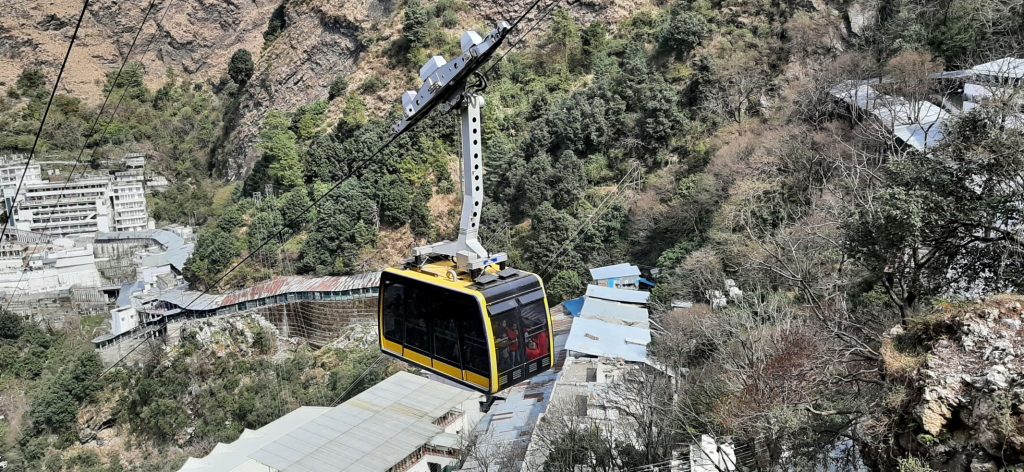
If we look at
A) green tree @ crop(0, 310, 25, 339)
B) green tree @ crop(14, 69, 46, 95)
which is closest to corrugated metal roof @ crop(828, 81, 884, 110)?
green tree @ crop(0, 310, 25, 339)

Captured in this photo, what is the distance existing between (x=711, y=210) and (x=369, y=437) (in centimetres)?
1067

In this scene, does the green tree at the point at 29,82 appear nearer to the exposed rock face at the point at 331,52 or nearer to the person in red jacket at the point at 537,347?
the exposed rock face at the point at 331,52

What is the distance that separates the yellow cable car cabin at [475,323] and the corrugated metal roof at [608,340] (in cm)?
786

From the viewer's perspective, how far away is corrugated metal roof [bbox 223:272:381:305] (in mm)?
23938

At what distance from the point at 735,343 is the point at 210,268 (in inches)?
818

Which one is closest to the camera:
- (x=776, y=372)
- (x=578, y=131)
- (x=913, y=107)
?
(x=776, y=372)

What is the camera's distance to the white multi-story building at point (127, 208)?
126 feet

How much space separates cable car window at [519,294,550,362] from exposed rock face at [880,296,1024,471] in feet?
11.3

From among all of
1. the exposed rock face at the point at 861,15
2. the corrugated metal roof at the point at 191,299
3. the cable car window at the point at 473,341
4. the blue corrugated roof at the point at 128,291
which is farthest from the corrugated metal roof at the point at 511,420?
the blue corrugated roof at the point at 128,291

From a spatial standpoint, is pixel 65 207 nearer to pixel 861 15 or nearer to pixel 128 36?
pixel 128 36

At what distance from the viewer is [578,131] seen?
2520 centimetres

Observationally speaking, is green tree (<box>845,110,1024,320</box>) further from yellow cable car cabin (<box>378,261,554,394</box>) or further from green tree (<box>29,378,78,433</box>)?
green tree (<box>29,378,78,433</box>)

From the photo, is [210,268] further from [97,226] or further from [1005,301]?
[1005,301]

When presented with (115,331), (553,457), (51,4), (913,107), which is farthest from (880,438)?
(51,4)
